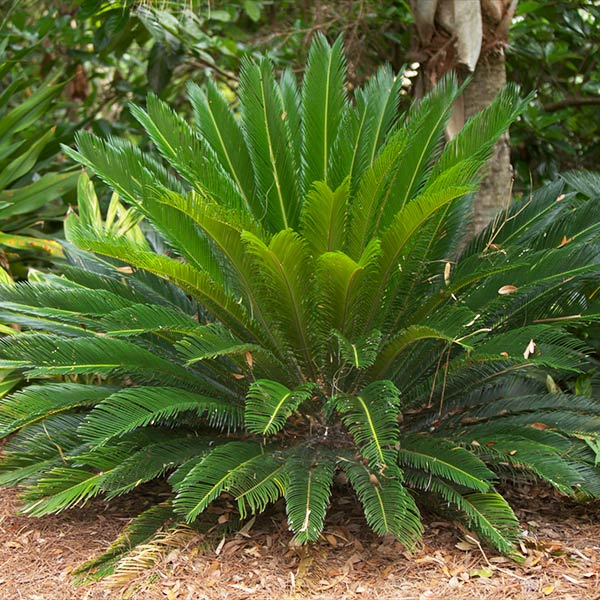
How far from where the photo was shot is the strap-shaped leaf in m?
2.53

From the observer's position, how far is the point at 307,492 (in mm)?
2670

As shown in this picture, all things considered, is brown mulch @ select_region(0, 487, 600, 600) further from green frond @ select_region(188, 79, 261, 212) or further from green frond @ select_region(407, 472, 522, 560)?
green frond @ select_region(188, 79, 261, 212)

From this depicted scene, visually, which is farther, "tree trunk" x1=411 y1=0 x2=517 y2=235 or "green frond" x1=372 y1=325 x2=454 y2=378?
"tree trunk" x1=411 y1=0 x2=517 y2=235

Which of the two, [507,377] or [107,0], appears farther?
[107,0]

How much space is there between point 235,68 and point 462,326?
3.68 meters

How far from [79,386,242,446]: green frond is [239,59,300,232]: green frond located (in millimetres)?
869

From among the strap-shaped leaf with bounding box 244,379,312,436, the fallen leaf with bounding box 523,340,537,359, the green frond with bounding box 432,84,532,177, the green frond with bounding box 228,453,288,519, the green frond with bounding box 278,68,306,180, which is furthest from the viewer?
the green frond with bounding box 278,68,306,180

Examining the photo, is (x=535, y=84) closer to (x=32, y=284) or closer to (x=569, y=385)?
(x=569, y=385)

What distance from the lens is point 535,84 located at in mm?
5738

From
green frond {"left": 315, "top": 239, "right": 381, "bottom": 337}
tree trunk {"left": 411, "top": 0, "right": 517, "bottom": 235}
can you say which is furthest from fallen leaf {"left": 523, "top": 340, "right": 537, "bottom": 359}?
tree trunk {"left": 411, "top": 0, "right": 517, "bottom": 235}

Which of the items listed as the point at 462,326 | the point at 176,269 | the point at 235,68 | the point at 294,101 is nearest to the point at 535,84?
the point at 235,68

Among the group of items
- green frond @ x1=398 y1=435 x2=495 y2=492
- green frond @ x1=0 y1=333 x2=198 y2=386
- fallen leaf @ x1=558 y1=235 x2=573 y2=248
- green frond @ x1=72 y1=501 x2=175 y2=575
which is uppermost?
fallen leaf @ x1=558 y1=235 x2=573 y2=248

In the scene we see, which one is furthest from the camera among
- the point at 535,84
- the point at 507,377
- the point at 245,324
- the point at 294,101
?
the point at 535,84

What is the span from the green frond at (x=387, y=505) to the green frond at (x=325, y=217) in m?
0.85
